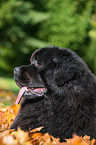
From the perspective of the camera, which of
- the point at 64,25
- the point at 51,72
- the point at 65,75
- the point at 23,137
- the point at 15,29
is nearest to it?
the point at 23,137

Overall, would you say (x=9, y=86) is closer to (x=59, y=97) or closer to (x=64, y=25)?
(x=64, y=25)

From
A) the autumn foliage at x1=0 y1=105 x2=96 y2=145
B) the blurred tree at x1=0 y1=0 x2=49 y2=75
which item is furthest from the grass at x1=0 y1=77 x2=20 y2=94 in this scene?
the autumn foliage at x1=0 y1=105 x2=96 y2=145

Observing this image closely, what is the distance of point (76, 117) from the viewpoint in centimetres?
314

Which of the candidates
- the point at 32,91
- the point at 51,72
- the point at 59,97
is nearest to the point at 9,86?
the point at 32,91

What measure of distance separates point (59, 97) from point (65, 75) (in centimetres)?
34

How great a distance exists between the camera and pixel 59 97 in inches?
130

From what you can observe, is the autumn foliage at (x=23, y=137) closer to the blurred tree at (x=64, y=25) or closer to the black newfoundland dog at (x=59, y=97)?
the black newfoundland dog at (x=59, y=97)

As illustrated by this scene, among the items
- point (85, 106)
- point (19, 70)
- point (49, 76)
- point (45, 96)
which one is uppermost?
point (19, 70)

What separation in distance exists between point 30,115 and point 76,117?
71cm

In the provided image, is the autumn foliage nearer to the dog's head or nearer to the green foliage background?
the dog's head

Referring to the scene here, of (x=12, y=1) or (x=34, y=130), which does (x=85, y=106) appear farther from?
(x=12, y=1)

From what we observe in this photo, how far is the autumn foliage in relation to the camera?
6.98 ft

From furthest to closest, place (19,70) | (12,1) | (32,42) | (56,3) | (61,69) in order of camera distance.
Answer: (56,3), (32,42), (12,1), (19,70), (61,69)

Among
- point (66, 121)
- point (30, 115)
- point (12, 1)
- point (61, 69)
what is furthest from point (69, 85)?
point (12, 1)
